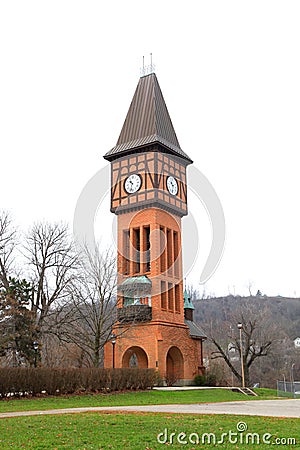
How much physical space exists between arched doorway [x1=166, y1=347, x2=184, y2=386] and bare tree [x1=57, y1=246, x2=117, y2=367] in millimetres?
8529

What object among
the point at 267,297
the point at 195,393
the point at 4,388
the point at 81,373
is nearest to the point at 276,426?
the point at 4,388

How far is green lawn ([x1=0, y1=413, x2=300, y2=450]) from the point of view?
9688 millimetres

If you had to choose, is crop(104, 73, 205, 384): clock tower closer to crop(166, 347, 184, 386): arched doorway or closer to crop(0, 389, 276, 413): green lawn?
crop(166, 347, 184, 386): arched doorway

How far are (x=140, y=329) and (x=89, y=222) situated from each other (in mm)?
15803

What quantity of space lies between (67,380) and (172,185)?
2038cm

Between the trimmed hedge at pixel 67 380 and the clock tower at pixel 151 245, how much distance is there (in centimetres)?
671

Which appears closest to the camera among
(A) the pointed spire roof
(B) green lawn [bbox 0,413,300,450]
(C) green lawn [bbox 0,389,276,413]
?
(B) green lawn [bbox 0,413,300,450]

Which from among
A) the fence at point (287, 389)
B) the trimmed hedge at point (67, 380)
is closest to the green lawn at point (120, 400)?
the trimmed hedge at point (67, 380)

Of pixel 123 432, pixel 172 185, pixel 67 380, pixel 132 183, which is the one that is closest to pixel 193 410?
pixel 123 432

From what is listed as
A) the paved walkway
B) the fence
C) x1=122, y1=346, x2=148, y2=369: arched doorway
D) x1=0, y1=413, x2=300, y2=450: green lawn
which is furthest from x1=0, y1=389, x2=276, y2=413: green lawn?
x1=122, y1=346, x2=148, y2=369: arched doorway

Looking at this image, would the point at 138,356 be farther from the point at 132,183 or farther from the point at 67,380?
the point at 67,380

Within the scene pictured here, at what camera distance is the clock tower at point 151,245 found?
3972 cm

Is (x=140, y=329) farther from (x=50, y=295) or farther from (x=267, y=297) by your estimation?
(x=267, y=297)

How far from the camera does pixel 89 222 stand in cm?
2641
